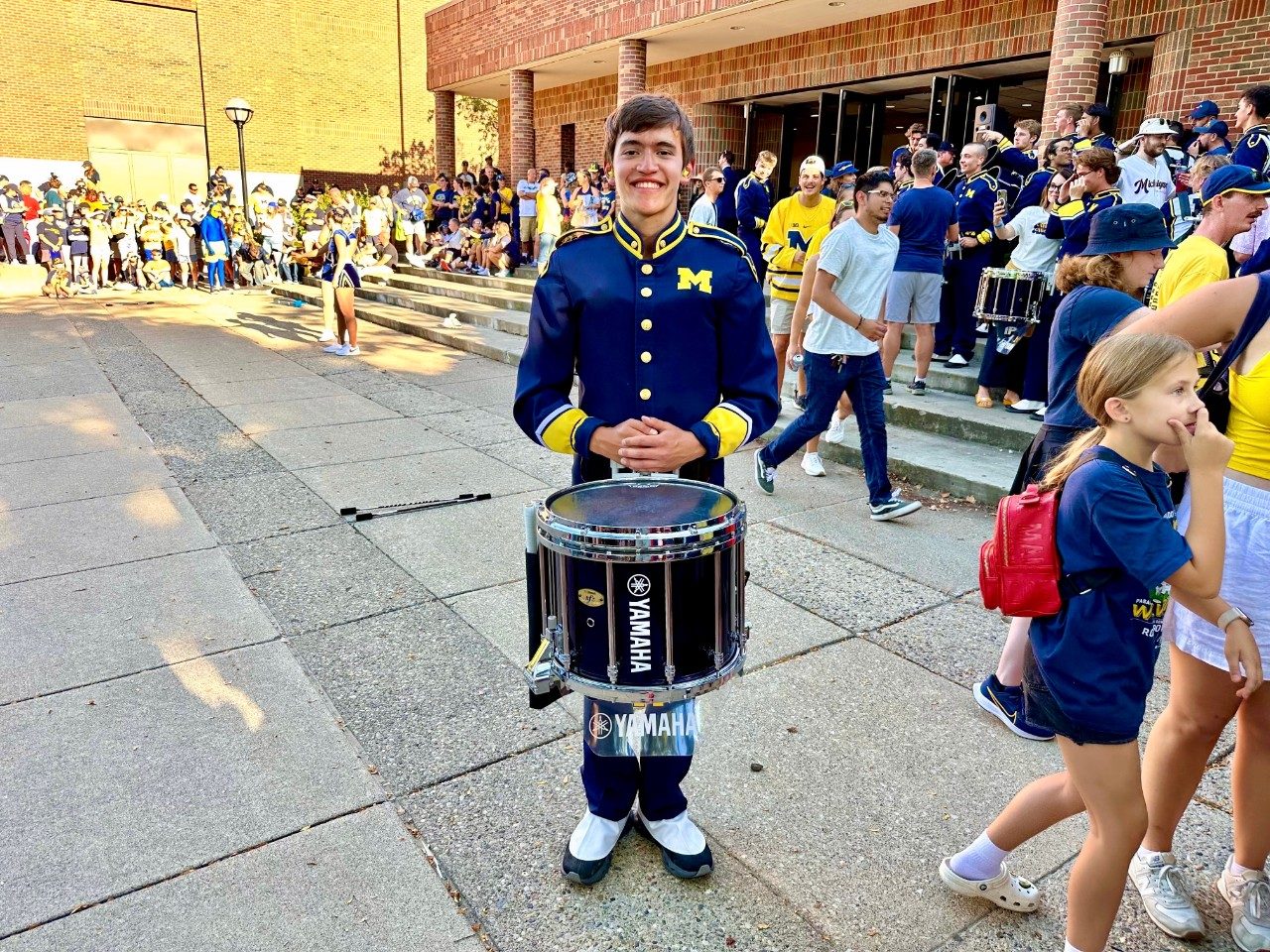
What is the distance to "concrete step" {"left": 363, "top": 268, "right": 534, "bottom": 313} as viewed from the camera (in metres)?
14.4

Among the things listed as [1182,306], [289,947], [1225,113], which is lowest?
[289,947]

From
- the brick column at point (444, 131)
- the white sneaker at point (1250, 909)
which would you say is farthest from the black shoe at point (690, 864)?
the brick column at point (444, 131)

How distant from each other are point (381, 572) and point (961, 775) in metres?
3.03

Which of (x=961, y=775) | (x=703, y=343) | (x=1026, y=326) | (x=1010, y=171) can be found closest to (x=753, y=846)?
(x=961, y=775)

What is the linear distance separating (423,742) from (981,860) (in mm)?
1889

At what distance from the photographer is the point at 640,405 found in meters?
2.40

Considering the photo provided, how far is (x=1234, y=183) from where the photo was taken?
11.0 ft

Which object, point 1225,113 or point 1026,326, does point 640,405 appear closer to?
point 1026,326

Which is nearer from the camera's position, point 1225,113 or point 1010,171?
point 1010,171

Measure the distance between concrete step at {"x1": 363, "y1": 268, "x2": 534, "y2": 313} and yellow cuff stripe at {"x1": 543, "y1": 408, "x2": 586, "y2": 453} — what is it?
428 inches

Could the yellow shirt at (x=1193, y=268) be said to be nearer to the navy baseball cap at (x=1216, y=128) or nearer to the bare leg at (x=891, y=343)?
the bare leg at (x=891, y=343)

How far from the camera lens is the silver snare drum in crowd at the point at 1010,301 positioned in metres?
6.79

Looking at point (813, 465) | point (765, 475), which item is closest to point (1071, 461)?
point (765, 475)

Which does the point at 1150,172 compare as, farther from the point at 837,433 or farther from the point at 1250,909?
the point at 1250,909
